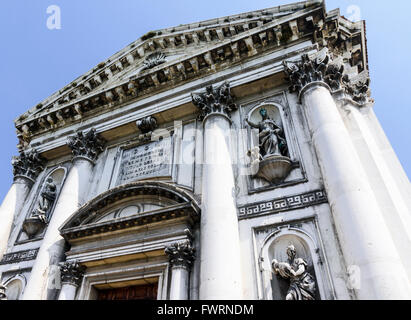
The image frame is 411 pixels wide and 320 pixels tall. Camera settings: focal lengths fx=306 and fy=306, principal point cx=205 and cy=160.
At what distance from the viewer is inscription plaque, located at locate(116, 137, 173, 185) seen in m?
9.65

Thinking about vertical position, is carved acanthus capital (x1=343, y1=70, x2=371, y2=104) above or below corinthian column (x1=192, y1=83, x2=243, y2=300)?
above

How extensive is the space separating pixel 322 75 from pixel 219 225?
510 centimetres

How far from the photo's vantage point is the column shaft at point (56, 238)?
7.90 metres

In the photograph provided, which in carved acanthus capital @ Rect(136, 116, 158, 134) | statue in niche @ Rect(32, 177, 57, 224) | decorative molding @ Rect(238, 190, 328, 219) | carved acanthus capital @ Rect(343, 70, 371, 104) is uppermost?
carved acanthus capital @ Rect(136, 116, 158, 134)

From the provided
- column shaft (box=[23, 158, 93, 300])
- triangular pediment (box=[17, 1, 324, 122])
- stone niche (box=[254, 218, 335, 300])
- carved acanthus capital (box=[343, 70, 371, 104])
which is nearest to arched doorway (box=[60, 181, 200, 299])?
column shaft (box=[23, 158, 93, 300])

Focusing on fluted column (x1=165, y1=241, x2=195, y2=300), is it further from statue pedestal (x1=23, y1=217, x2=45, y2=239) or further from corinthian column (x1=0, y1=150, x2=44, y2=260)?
corinthian column (x1=0, y1=150, x2=44, y2=260)

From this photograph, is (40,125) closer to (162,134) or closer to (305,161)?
(162,134)

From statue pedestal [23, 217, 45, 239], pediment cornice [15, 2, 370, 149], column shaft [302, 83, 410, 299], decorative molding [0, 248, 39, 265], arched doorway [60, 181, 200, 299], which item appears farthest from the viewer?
statue pedestal [23, 217, 45, 239]

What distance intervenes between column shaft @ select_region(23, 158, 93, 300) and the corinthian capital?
756 cm

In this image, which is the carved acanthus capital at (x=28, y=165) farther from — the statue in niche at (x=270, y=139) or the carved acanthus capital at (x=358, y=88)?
the carved acanthus capital at (x=358, y=88)

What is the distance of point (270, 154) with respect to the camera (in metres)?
7.97
